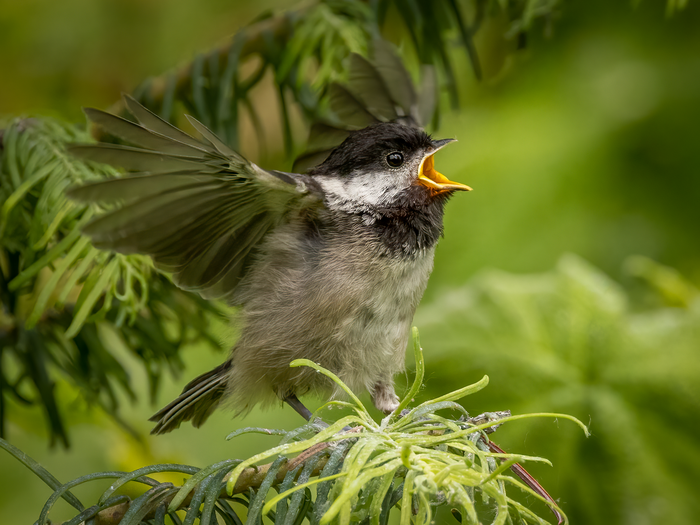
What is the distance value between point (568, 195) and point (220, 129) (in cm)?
120

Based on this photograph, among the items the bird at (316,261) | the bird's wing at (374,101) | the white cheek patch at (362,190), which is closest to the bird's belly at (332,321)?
the bird at (316,261)

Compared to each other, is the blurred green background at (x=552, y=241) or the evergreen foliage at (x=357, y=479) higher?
the evergreen foliage at (x=357, y=479)

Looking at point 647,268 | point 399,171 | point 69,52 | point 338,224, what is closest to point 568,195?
point 647,268

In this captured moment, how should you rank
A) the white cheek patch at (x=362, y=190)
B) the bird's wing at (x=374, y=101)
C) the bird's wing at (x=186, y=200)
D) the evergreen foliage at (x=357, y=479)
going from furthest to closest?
the bird's wing at (x=374, y=101) → the white cheek patch at (x=362, y=190) → the bird's wing at (x=186, y=200) → the evergreen foliage at (x=357, y=479)

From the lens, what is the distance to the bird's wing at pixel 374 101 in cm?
137

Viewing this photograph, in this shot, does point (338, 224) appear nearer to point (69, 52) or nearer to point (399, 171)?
point (399, 171)

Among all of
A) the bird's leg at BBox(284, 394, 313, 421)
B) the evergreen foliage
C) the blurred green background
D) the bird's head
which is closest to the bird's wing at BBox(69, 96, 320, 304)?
the bird's head

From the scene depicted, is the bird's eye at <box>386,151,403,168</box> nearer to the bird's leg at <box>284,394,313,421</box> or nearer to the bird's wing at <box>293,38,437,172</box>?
the bird's wing at <box>293,38,437,172</box>

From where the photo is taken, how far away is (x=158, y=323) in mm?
1266

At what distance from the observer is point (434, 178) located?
4.40 feet

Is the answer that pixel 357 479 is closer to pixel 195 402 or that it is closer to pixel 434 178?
pixel 195 402

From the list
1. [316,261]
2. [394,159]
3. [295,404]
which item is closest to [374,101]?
[394,159]

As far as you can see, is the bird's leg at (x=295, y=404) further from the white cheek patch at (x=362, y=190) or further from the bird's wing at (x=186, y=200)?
the white cheek patch at (x=362, y=190)

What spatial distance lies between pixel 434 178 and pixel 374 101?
26cm
